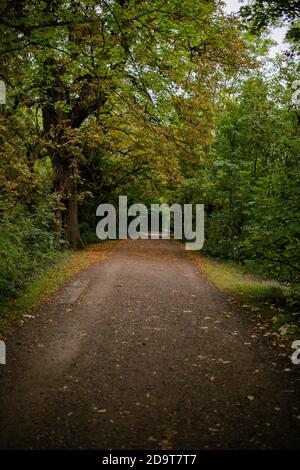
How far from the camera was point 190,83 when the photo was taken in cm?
1299

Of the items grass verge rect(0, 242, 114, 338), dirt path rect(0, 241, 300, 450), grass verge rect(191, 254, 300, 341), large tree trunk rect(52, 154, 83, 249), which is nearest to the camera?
dirt path rect(0, 241, 300, 450)

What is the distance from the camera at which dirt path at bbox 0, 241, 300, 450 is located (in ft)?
13.3

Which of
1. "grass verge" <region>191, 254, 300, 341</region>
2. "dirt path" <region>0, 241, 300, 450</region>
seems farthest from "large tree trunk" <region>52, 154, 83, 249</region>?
"dirt path" <region>0, 241, 300, 450</region>

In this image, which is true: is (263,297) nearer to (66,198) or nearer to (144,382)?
(144,382)

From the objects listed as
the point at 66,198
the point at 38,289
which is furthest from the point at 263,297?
the point at 66,198

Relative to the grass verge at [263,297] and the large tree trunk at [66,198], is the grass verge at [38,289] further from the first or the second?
the grass verge at [263,297]

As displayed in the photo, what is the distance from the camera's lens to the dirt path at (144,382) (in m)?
4.07

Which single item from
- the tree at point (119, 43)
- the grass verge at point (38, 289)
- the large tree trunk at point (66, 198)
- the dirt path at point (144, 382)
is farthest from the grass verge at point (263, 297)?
the large tree trunk at point (66, 198)

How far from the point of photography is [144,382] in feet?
17.4

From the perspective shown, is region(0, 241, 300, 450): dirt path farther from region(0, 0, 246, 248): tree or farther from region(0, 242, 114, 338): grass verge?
region(0, 0, 246, 248): tree

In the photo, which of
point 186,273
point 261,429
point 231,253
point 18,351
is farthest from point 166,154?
point 261,429

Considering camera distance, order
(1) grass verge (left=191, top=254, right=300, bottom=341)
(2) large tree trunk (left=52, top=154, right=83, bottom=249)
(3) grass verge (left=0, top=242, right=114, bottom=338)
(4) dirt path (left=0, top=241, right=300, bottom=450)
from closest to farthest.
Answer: (4) dirt path (left=0, top=241, right=300, bottom=450) → (1) grass verge (left=191, top=254, right=300, bottom=341) → (3) grass verge (left=0, top=242, right=114, bottom=338) → (2) large tree trunk (left=52, top=154, right=83, bottom=249)

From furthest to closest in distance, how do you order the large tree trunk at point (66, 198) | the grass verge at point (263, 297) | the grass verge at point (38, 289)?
the large tree trunk at point (66, 198)
the grass verge at point (38, 289)
the grass verge at point (263, 297)
